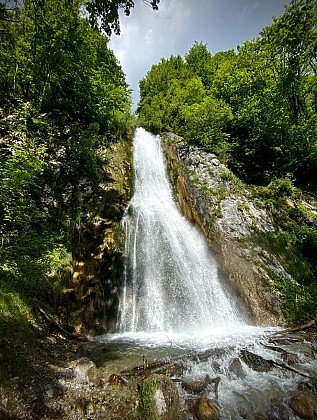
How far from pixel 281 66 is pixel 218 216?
929 centimetres

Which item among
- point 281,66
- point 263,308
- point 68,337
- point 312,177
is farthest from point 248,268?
point 281,66

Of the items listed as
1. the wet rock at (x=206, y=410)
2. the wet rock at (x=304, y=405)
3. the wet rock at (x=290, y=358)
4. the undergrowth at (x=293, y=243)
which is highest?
the undergrowth at (x=293, y=243)

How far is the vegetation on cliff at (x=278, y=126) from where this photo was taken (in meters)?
9.88

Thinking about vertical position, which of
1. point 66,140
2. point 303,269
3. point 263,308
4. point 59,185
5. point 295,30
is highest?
point 295,30

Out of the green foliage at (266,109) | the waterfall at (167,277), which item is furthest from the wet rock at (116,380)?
the green foliage at (266,109)

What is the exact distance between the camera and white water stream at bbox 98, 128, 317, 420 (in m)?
4.19

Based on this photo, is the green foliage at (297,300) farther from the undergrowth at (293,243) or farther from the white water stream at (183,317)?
the white water stream at (183,317)

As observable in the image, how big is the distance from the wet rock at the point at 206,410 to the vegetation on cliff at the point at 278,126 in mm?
5110

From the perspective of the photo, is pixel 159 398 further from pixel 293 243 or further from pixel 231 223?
pixel 293 243

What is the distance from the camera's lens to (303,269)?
8914 millimetres

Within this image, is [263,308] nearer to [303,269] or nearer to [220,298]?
[220,298]

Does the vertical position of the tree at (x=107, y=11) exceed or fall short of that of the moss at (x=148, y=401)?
it exceeds it

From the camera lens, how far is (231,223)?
10062 mm

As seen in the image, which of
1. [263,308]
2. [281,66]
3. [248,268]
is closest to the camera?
[263,308]
